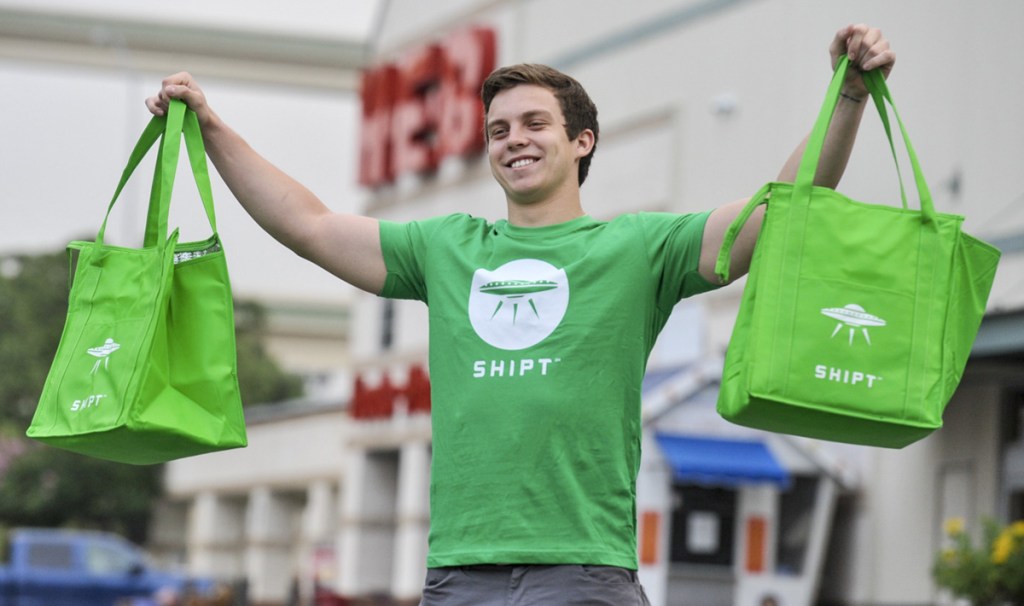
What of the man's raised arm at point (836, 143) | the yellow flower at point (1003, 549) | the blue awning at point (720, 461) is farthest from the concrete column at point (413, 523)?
the man's raised arm at point (836, 143)

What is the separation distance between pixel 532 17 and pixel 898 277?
22075 mm

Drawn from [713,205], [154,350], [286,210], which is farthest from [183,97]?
[713,205]

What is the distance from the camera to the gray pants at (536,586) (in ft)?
11.6

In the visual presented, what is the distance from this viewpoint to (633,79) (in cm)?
2183

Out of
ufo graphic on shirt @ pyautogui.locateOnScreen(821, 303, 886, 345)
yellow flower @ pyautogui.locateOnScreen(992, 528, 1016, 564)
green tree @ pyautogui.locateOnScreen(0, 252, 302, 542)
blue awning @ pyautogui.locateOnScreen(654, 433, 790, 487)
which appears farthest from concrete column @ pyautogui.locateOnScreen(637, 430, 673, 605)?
green tree @ pyautogui.locateOnScreen(0, 252, 302, 542)

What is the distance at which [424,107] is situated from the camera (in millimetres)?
27453

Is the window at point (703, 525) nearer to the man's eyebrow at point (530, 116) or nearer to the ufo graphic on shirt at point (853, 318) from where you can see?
the man's eyebrow at point (530, 116)

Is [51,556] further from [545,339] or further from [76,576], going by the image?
[545,339]

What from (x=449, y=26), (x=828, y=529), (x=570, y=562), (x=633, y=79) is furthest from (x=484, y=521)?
(x=449, y=26)

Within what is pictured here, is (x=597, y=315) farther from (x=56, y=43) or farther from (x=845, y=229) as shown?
(x=56, y=43)

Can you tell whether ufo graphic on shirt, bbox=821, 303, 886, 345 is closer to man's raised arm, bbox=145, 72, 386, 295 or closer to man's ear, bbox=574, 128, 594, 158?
man's ear, bbox=574, 128, 594, 158

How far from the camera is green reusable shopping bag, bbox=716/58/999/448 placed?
347cm

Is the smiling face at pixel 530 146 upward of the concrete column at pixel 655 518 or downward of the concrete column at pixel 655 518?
upward

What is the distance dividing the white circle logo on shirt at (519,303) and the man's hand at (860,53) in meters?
0.76
